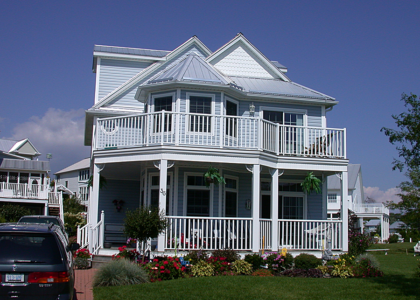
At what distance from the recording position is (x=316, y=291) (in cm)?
1074

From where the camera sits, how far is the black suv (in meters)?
6.77

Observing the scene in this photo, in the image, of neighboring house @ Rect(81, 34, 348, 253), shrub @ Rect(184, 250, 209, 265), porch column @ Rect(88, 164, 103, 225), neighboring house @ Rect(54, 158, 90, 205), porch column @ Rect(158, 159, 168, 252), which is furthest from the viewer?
neighboring house @ Rect(54, 158, 90, 205)

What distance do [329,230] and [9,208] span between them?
26134 millimetres

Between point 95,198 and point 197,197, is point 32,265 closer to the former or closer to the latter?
point 95,198

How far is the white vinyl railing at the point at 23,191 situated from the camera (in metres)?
36.9

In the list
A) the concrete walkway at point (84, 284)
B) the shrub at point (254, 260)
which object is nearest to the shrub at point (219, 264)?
the shrub at point (254, 260)

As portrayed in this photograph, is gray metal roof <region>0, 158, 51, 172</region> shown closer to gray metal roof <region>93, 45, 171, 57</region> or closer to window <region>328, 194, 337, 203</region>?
gray metal roof <region>93, 45, 171, 57</region>

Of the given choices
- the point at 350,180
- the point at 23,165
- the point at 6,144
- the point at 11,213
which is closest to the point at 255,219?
the point at 11,213

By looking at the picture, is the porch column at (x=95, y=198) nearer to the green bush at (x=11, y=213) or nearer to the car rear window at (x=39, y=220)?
the car rear window at (x=39, y=220)

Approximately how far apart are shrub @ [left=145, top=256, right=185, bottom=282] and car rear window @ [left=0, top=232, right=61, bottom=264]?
5.08 meters

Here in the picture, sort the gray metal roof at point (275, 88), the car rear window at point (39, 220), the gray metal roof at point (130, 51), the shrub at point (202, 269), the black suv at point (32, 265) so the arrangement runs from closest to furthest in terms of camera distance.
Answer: the black suv at point (32, 265) → the shrub at point (202, 269) → the car rear window at point (39, 220) → the gray metal roof at point (275, 88) → the gray metal roof at point (130, 51)

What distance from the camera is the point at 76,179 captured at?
58.5 metres

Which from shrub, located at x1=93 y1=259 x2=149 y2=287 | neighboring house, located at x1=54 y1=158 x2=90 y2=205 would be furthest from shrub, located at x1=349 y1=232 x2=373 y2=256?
neighboring house, located at x1=54 y1=158 x2=90 y2=205

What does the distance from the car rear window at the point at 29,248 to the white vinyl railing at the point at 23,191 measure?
32.6 metres
